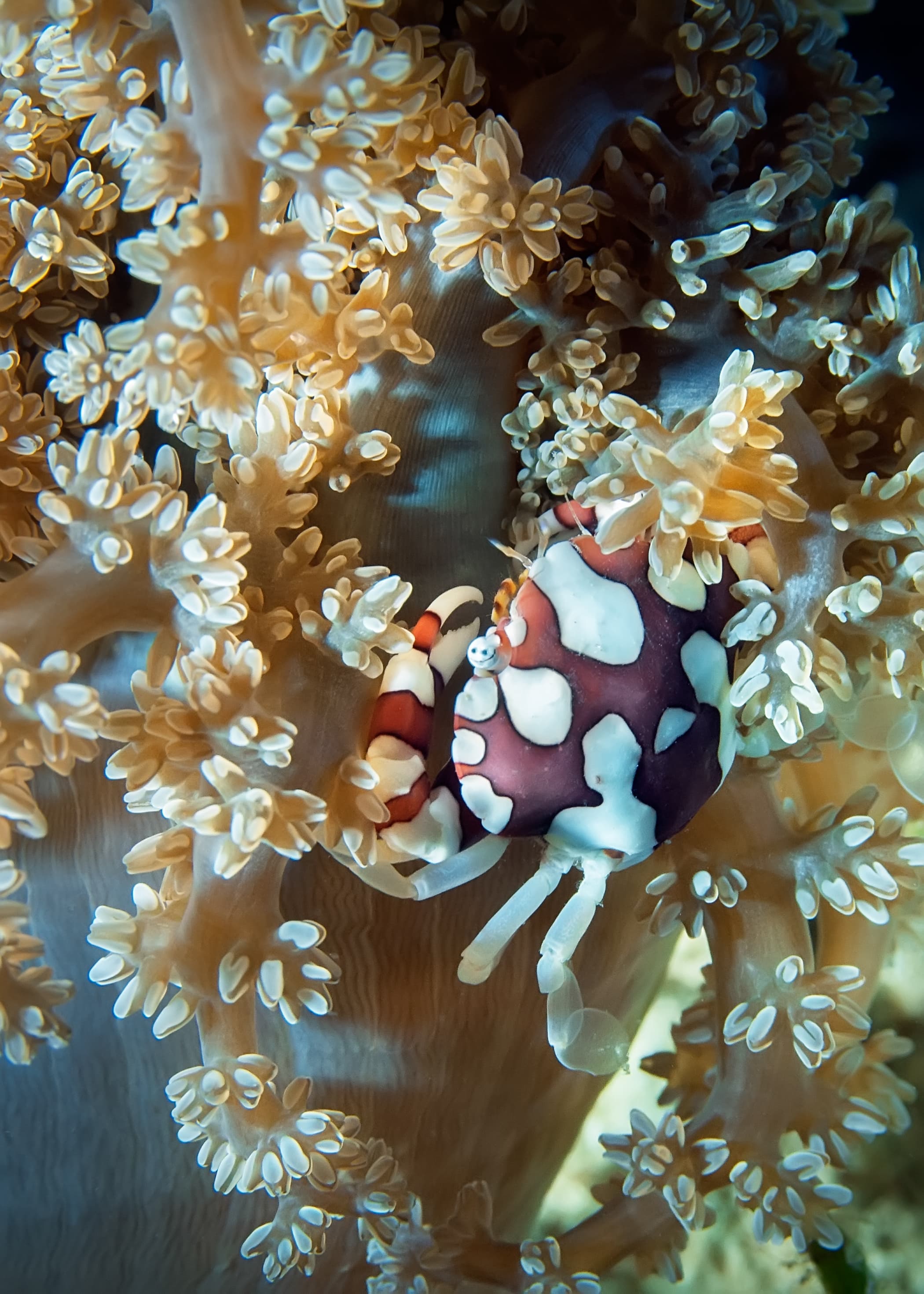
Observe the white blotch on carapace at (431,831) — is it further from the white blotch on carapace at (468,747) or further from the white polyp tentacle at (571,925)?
the white polyp tentacle at (571,925)

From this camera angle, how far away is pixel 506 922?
1.65 m

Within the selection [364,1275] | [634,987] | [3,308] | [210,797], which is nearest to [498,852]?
[210,797]

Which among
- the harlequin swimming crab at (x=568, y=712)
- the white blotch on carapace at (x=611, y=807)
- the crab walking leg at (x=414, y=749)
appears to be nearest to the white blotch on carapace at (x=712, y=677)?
the harlequin swimming crab at (x=568, y=712)

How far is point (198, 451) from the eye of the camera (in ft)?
5.32

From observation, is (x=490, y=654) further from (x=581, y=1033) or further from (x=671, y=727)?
(x=581, y=1033)

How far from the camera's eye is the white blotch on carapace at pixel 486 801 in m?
1.49

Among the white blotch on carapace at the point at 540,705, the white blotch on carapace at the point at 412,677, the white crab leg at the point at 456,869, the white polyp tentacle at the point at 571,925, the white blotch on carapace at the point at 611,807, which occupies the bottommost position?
the white polyp tentacle at the point at 571,925

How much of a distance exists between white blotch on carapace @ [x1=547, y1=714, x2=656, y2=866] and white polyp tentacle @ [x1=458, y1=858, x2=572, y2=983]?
109mm

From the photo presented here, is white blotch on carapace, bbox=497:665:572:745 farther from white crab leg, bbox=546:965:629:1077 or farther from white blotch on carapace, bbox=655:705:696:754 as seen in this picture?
white crab leg, bbox=546:965:629:1077

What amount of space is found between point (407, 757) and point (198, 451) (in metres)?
0.62

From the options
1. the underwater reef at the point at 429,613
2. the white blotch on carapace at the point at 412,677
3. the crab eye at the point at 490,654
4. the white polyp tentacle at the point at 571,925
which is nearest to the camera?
the underwater reef at the point at 429,613

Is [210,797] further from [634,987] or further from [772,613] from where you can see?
[634,987]

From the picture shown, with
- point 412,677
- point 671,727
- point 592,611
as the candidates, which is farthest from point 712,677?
point 412,677

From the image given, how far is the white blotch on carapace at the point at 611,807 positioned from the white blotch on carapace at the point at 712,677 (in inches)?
5.6
